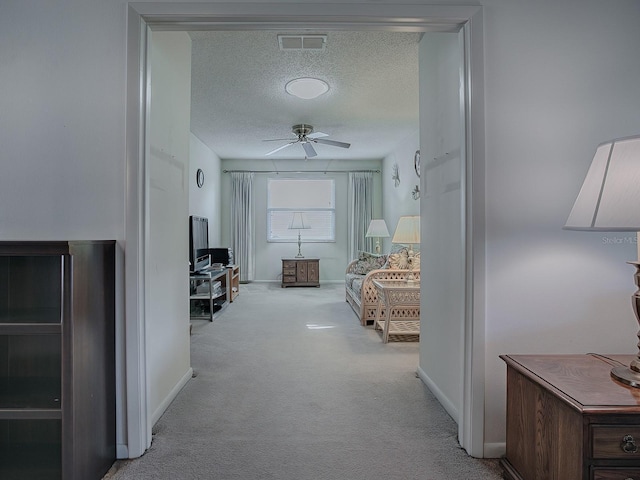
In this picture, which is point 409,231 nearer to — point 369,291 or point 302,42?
point 369,291

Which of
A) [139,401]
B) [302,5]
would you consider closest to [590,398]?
[139,401]

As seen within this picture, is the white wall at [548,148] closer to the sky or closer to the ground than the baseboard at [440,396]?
closer to the sky

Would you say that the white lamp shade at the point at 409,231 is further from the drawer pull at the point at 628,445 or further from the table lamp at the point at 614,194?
the drawer pull at the point at 628,445

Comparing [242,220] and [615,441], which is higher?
[242,220]

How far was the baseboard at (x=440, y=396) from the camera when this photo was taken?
207cm

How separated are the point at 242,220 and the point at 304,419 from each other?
5880 mm

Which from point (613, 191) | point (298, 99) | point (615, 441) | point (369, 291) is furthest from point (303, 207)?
point (615, 441)

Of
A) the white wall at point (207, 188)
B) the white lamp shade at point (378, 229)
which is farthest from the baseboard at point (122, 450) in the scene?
the white lamp shade at point (378, 229)

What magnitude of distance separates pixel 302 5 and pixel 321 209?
240 inches

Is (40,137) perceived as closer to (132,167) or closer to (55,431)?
(132,167)

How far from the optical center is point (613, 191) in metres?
1.17

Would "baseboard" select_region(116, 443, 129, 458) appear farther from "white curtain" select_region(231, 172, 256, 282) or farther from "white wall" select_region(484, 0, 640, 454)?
"white curtain" select_region(231, 172, 256, 282)

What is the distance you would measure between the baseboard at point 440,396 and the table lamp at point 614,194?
0.98 m

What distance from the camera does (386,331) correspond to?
3.62 meters
